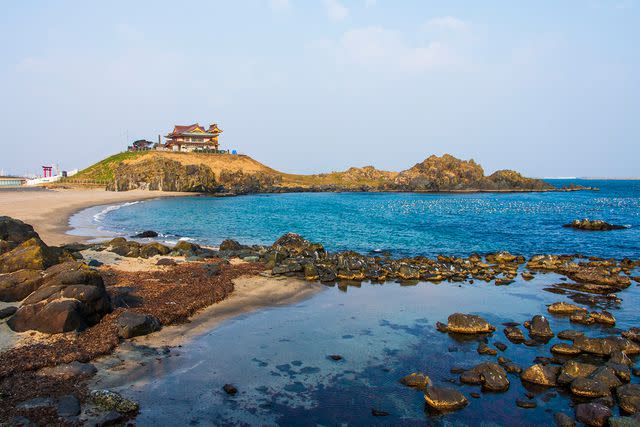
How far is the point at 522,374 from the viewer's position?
15977 millimetres

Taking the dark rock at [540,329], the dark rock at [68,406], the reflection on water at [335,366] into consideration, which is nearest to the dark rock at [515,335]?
the reflection on water at [335,366]

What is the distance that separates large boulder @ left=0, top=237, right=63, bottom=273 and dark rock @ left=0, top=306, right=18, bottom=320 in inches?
169

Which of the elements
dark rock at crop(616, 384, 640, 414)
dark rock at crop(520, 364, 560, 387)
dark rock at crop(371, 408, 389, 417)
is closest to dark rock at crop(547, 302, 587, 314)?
dark rock at crop(520, 364, 560, 387)

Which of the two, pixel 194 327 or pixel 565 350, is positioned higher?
pixel 194 327

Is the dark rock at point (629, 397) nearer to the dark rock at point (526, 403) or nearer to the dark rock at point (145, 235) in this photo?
the dark rock at point (526, 403)

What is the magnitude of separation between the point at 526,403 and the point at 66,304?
18.4m

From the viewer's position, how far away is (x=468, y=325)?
20.5 metres

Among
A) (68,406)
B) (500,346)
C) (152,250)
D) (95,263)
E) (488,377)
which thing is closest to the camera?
(68,406)

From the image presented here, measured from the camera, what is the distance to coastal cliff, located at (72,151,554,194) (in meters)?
128

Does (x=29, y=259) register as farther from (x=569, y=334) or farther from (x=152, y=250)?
(x=569, y=334)

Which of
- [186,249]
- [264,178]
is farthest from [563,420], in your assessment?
[264,178]

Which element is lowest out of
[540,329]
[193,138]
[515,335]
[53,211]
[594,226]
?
[515,335]

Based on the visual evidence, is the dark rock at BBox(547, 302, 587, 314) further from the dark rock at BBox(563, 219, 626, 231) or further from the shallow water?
the dark rock at BBox(563, 219, 626, 231)

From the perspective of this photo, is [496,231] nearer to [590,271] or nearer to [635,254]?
[635,254]
